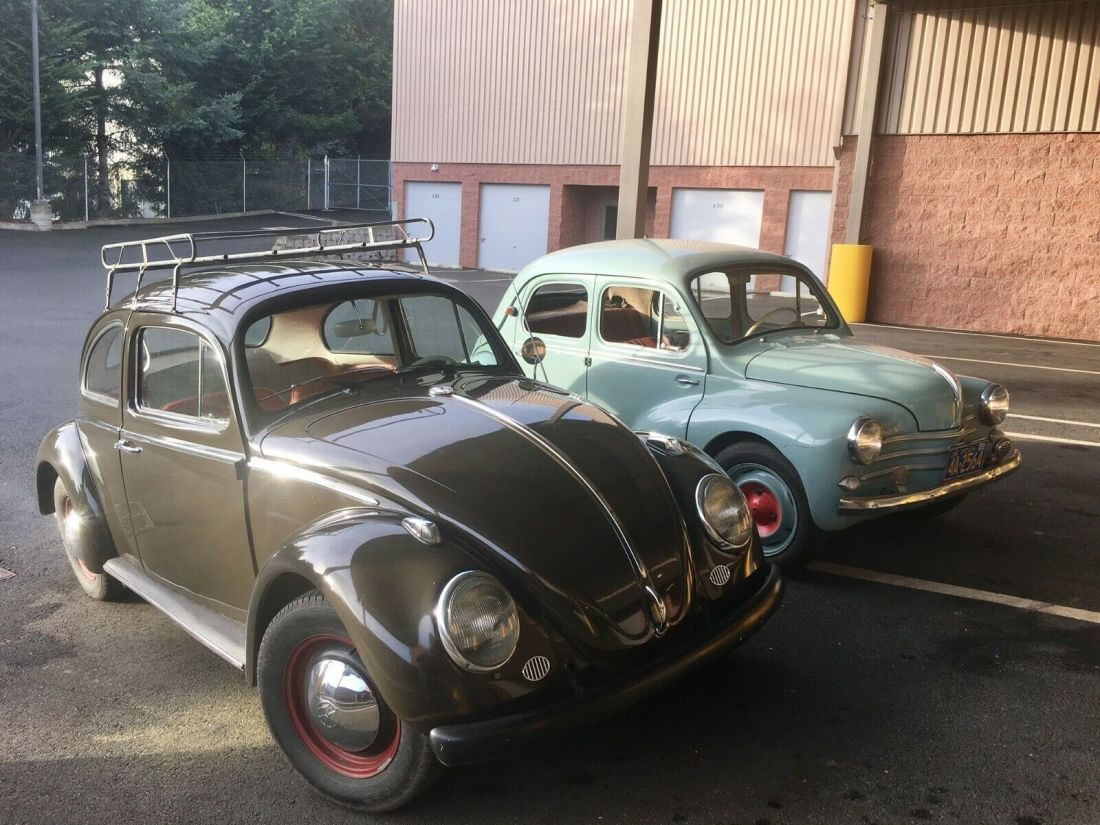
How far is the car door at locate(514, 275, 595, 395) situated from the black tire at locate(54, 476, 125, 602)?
281 cm

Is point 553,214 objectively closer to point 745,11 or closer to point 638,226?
point 745,11

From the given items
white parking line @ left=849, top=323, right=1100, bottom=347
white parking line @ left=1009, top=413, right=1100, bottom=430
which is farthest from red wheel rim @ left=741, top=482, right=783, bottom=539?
white parking line @ left=849, top=323, right=1100, bottom=347

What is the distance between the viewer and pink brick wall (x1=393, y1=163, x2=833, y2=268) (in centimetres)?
2194

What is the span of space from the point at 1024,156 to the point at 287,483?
603 inches

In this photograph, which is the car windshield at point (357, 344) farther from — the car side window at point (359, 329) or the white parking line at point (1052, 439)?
the white parking line at point (1052, 439)

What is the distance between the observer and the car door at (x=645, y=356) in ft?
18.2

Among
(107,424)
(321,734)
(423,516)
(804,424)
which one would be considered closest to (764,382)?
(804,424)

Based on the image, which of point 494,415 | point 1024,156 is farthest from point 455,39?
point 494,415

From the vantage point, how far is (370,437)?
3.41 metres

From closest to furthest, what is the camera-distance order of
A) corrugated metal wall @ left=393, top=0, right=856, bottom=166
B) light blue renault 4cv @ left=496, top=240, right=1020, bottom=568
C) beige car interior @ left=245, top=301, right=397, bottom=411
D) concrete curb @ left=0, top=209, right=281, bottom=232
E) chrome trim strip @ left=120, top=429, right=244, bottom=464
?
chrome trim strip @ left=120, top=429, right=244, bottom=464 < beige car interior @ left=245, top=301, right=397, bottom=411 < light blue renault 4cv @ left=496, top=240, right=1020, bottom=568 < corrugated metal wall @ left=393, top=0, right=856, bottom=166 < concrete curb @ left=0, top=209, right=281, bottom=232

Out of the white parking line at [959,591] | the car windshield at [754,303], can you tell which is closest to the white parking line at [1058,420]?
the car windshield at [754,303]

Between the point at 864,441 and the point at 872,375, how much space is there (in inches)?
24.7

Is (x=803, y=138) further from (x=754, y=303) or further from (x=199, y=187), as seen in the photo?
(x=199, y=187)

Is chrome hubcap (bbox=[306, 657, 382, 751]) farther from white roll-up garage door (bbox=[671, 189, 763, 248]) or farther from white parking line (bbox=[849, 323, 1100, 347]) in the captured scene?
white roll-up garage door (bbox=[671, 189, 763, 248])
